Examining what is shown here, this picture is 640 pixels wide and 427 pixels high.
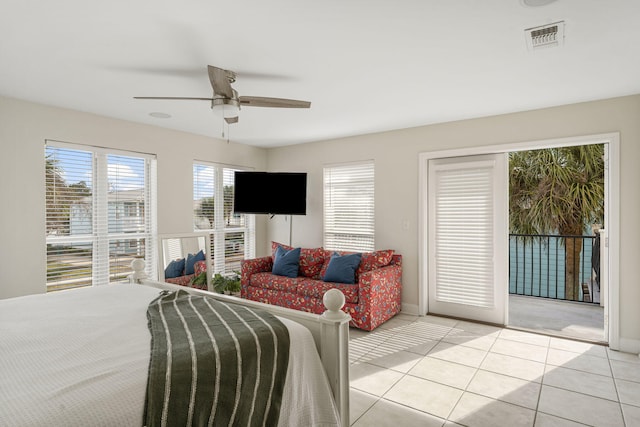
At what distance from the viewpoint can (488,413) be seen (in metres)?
2.36

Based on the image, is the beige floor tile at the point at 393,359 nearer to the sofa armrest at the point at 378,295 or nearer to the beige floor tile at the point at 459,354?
the beige floor tile at the point at 459,354

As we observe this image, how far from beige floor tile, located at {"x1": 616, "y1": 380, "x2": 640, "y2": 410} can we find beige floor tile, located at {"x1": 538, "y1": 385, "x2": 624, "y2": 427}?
122mm

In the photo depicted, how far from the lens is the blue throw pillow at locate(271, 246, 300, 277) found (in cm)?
470

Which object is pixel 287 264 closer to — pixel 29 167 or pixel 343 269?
pixel 343 269

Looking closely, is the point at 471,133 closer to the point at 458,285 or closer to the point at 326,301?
the point at 458,285

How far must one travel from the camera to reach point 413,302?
15.0ft

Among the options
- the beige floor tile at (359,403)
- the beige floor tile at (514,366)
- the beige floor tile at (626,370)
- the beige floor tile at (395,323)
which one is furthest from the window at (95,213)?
the beige floor tile at (626,370)

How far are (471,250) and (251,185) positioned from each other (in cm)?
307

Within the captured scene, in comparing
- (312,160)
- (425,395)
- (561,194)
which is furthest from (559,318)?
(312,160)

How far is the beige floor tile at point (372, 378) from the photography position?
2.71 m

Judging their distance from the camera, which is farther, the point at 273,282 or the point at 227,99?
the point at 273,282

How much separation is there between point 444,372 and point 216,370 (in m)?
2.26

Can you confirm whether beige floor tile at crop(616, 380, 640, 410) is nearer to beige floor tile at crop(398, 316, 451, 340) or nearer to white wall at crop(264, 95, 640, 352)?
white wall at crop(264, 95, 640, 352)

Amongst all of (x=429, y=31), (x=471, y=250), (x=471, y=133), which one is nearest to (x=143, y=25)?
(x=429, y=31)
